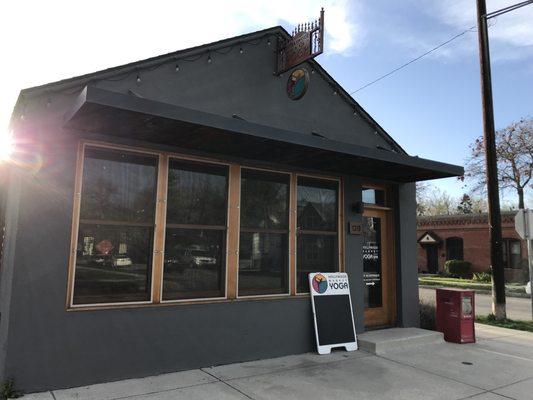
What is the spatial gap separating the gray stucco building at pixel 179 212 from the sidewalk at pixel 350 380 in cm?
29

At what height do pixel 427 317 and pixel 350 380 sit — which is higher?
pixel 427 317

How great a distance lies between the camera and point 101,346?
16.9 feet

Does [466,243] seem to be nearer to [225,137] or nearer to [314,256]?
[314,256]

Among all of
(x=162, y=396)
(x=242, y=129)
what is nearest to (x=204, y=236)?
(x=242, y=129)

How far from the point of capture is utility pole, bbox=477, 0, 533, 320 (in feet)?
35.1

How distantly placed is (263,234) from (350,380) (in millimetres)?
2485

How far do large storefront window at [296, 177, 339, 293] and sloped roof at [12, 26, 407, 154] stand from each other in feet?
5.80

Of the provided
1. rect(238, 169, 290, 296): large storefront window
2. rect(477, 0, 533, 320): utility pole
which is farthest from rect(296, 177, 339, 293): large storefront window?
rect(477, 0, 533, 320): utility pole

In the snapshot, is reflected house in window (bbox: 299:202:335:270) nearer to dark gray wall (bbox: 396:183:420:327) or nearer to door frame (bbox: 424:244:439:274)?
dark gray wall (bbox: 396:183:420:327)

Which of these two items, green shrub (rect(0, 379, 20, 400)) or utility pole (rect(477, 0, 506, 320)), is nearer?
green shrub (rect(0, 379, 20, 400))

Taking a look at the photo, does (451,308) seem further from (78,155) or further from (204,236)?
(78,155)

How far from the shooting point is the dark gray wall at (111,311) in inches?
190

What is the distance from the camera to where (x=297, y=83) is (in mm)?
6883

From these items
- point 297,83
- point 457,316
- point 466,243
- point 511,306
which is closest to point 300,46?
Answer: point 297,83
